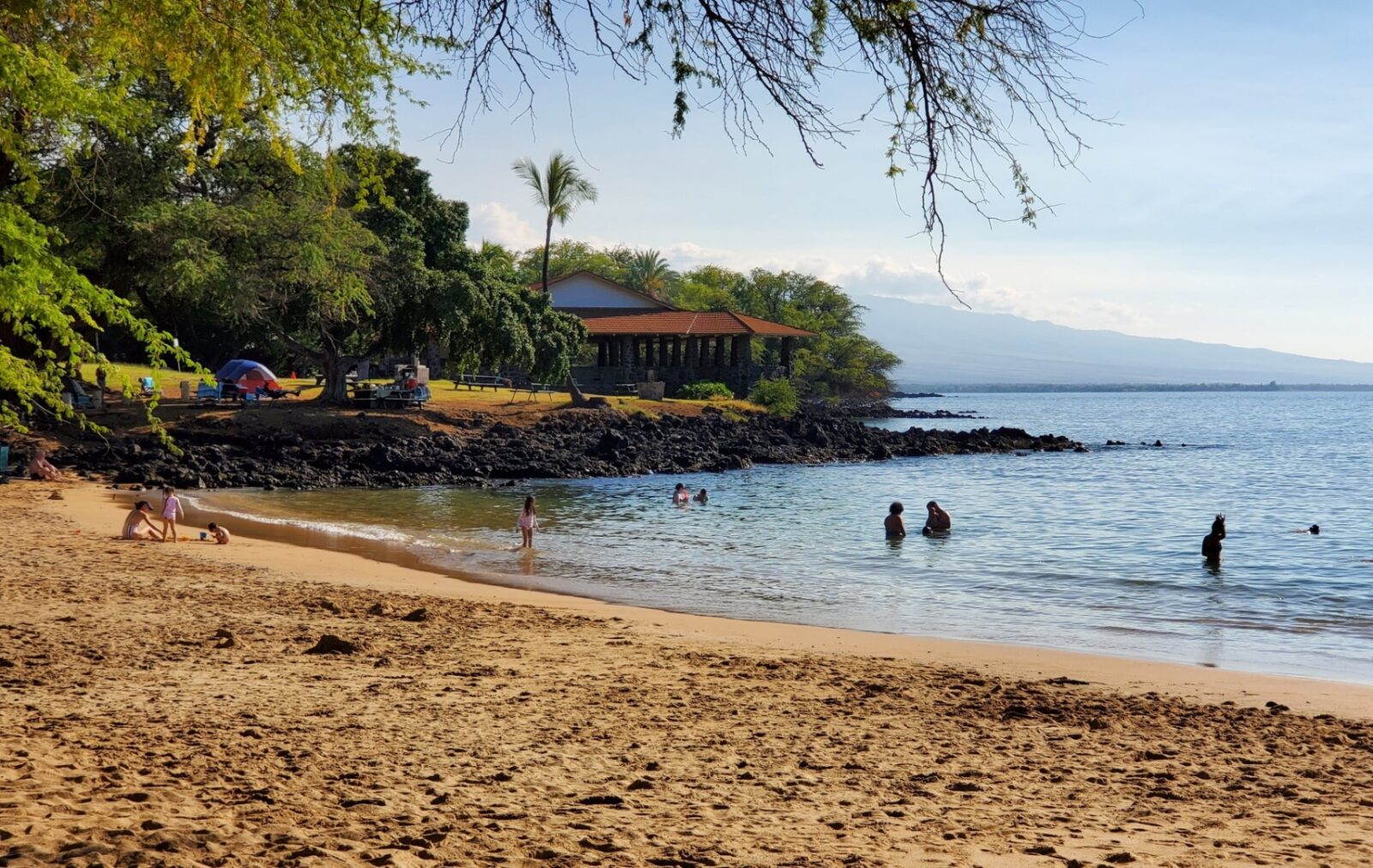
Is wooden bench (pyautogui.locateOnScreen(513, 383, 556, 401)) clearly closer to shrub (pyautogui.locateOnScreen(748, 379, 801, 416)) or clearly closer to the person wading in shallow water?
shrub (pyautogui.locateOnScreen(748, 379, 801, 416))

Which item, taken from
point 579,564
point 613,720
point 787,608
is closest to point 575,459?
point 579,564

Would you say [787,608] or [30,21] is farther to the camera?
[787,608]

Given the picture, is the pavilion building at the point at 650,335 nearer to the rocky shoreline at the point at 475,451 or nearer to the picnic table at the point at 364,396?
the rocky shoreline at the point at 475,451

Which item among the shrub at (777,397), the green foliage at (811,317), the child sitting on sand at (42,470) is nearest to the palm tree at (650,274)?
the green foliage at (811,317)

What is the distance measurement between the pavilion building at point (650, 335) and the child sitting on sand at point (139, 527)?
42104mm

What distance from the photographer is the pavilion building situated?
6253cm

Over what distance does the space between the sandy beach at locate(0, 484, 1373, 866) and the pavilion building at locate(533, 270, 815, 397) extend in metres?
50.0

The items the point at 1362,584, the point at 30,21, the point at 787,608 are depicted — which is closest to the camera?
the point at 30,21

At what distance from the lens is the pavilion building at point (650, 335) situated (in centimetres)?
6253

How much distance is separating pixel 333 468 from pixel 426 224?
39.0ft

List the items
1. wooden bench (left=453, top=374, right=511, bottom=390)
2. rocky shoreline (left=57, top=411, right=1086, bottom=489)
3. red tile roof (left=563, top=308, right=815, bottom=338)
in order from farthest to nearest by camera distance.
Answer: red tile roof (left=563, top=308, right=815, bottom=338)
wooden bench (left=453, top=374, right=511, bottom=390)
rocky shoreline (left=57, top=411, right=1086, bottom=489)

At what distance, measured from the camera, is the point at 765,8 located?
4.72 metres

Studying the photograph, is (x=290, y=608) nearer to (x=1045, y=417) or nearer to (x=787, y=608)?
(x=787, y=608)

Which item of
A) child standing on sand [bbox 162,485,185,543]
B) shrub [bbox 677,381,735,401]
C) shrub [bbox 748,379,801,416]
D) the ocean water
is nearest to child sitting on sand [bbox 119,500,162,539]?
child standing on sand [bbox 162,485,185,543]
